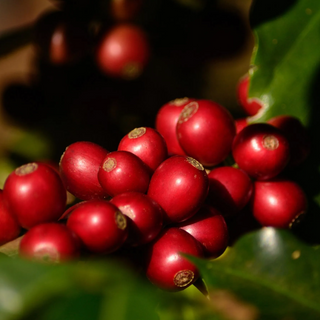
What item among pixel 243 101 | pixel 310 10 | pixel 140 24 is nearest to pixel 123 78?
pixel 140 24

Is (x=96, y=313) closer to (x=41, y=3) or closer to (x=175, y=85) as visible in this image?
(x=175, y=85)

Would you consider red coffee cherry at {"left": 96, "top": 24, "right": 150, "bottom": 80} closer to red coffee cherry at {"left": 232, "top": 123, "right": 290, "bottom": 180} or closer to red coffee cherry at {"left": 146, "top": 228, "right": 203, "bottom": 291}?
red coffee cherry at {"left": 232, "top": 123, "right": 290, "bottom": 180}

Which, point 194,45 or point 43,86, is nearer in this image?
point 194,45

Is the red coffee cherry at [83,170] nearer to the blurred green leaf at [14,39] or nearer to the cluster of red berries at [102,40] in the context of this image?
the cluster of red berries at [102,40]

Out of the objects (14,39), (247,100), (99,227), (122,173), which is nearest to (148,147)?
(122,173)

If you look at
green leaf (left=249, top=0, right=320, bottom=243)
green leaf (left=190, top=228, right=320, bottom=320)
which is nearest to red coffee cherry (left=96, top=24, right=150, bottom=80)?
green leaf (left=249, top=0, right=320, bottom=243)
